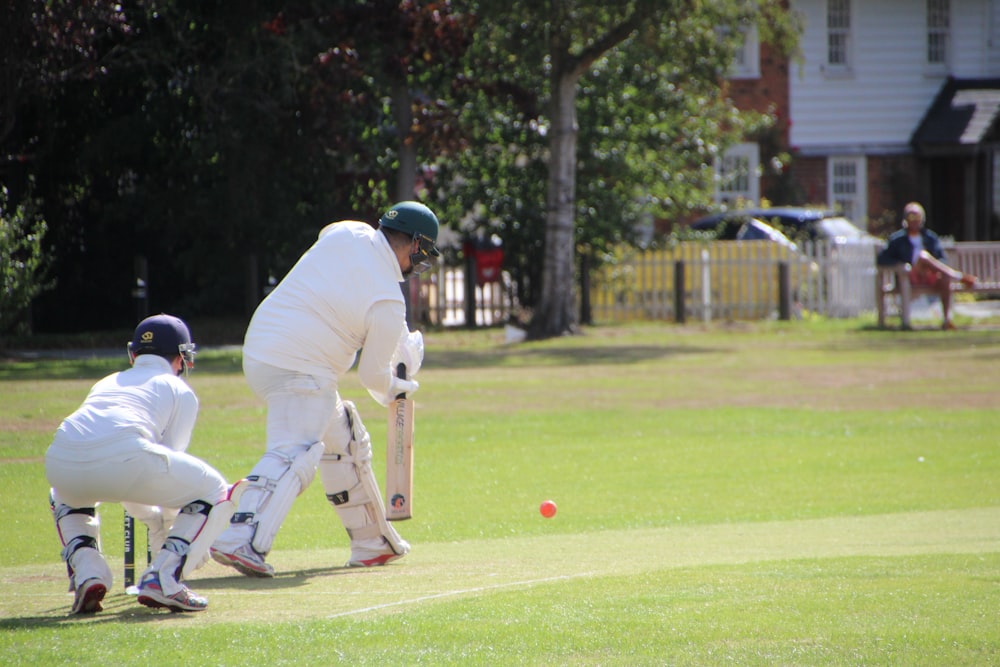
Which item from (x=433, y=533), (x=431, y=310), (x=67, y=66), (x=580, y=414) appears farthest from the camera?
(x=431, y=310)

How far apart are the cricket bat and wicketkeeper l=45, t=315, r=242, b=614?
1437 mm

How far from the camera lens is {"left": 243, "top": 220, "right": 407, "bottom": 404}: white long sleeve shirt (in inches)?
291

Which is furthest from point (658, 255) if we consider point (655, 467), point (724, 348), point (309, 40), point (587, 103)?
point (655, 467)

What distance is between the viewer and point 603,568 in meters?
7.36

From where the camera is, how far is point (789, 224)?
31797mm

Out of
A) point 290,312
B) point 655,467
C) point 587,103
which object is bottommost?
point 655,467

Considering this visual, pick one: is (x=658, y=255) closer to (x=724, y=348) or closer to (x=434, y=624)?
(x=724, y=348)

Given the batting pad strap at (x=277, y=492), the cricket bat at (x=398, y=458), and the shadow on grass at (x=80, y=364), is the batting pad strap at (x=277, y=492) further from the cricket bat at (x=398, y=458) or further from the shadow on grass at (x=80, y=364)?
the shadow on grass at (x=80, y=364)

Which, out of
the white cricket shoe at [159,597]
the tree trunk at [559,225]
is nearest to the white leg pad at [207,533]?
the white cricket shoe at [159,597]

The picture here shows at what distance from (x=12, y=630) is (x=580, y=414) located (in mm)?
10176

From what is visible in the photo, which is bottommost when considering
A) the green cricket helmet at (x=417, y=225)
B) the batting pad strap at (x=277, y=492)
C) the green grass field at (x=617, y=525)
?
the green grass field at (x=617, y=525)

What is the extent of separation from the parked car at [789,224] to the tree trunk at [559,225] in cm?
750

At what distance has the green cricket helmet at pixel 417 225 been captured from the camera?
7641mm

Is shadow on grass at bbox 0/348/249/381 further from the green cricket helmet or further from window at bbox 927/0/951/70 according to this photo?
window at bbox 927/0/951/70
